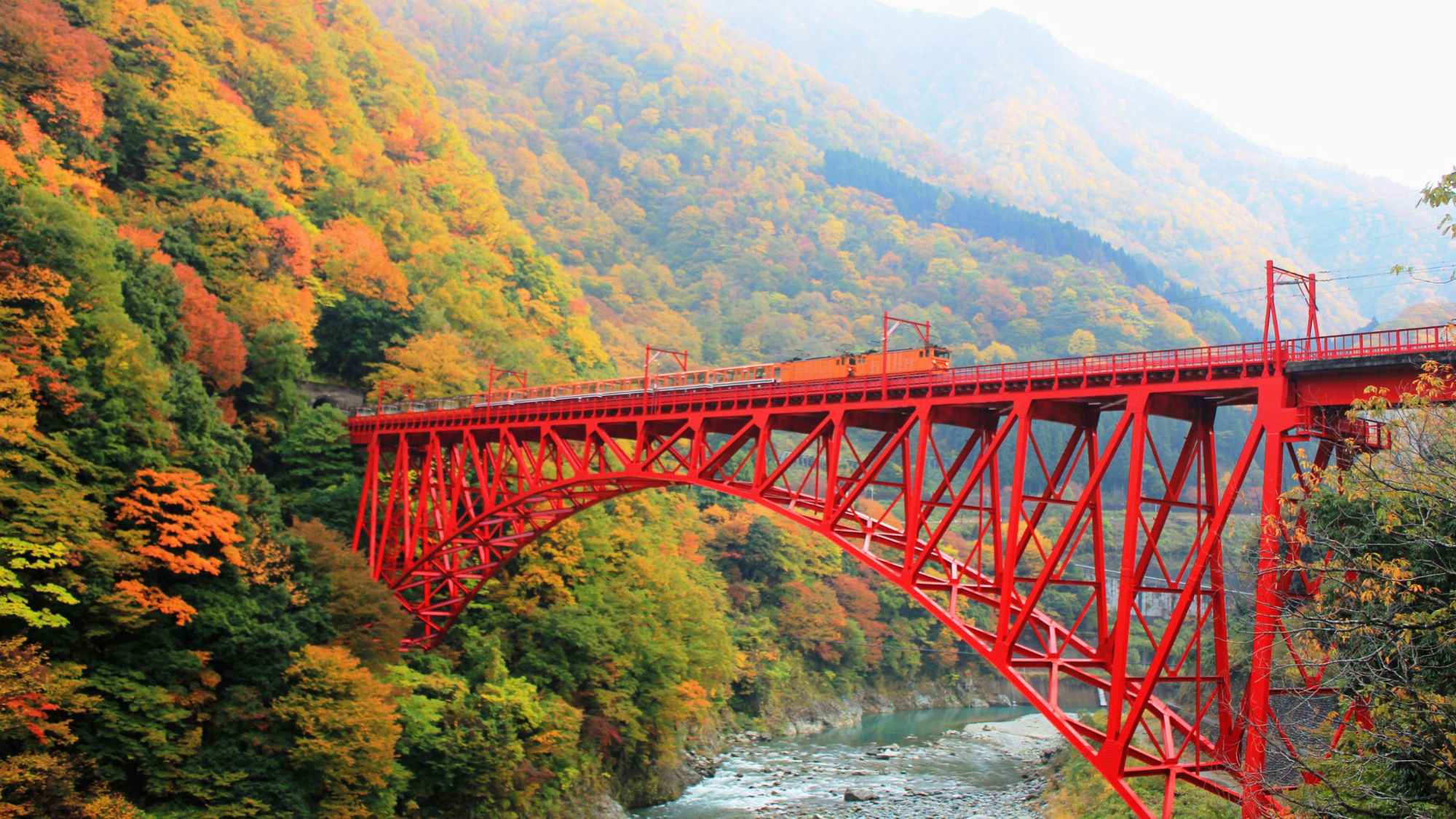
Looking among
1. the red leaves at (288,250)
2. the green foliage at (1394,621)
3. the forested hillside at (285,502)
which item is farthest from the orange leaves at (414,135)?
the green foliage at (1394,621)

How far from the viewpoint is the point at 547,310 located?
63969mm

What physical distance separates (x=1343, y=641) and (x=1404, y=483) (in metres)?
2.23

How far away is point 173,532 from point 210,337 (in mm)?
10449

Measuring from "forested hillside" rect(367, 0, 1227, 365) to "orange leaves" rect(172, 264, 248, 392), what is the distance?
4965 cm

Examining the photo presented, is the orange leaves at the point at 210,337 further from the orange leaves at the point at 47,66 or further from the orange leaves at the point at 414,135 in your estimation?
the orange leaves at the point at 414,135

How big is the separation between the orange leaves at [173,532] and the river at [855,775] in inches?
684

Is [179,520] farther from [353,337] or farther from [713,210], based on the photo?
[713,210]

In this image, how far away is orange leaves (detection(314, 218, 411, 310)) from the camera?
42156mm

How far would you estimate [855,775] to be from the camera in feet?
131

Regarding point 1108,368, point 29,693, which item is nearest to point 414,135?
point 29,693

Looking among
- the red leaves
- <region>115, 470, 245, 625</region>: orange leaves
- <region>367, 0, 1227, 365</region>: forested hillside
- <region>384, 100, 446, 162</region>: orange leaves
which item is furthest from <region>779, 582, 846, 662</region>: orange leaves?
<region>384, 100, 446, 162</region>: orange leaves

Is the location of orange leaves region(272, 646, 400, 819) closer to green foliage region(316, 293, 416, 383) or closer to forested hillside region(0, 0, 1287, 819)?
forested hillside region(0, 0, 1287, 819)

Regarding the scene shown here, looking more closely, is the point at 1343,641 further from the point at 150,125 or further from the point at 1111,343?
the point at 1111,343

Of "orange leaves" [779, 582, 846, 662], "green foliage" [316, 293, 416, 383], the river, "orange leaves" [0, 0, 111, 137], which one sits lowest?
the river
